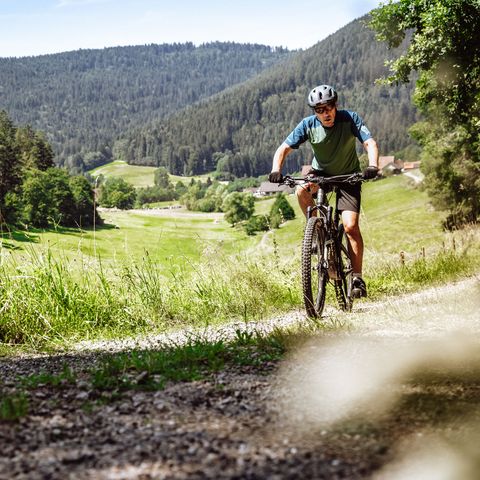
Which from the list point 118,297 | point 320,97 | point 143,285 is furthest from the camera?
point 143,285

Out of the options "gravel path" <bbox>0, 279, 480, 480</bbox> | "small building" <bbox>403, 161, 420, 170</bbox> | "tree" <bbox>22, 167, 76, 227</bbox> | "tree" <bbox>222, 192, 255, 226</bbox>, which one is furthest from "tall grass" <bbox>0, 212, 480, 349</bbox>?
"small building" <bbox>403, 161, 420, 170</bbox>

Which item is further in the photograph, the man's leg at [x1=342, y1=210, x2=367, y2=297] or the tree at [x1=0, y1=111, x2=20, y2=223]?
the tree at [x1=0, y1=111, x2=20, y2=223]

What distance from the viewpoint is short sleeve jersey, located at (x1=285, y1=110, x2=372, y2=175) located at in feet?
21.0

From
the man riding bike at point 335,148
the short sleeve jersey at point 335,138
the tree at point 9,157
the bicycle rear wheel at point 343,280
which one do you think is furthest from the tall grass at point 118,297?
the tree at point 9,157

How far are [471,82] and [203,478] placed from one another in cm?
1847

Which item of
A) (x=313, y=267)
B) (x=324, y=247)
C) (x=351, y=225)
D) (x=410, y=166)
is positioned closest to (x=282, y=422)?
(x=313, y=267)

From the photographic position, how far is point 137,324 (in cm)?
676

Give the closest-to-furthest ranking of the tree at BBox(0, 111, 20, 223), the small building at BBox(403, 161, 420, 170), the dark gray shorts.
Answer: the dark gray shorts
the tree at BBox(0, 111, 20, 223)
the small building at BBox(403, 161, 420, 170)

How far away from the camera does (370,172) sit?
609cm

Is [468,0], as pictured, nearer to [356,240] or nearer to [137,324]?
[356,240]

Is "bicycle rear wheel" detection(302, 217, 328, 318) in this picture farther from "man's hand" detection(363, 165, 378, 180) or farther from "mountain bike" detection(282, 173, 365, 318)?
"man's hand" detection(363, 165, 378, 180)

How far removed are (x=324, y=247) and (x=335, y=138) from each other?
128 cm

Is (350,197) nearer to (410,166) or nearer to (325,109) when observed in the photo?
(325,109)

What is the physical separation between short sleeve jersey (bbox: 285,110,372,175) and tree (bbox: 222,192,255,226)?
402 ft
